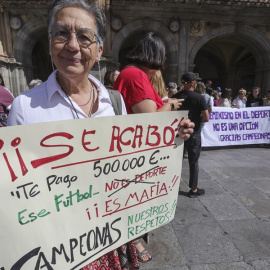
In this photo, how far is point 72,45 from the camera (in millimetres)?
979

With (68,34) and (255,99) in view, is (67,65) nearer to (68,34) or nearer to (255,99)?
(68,34)

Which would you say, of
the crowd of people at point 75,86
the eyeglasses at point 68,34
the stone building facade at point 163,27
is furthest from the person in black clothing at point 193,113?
the stone building facade at point 163,27

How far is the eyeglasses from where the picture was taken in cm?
99

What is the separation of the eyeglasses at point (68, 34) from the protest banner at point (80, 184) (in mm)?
401

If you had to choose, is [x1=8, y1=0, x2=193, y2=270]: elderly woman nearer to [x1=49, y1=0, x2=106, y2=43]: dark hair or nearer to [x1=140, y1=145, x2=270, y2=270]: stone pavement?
[x1=49, y1=0, x2=106, y2=43]: dark hair

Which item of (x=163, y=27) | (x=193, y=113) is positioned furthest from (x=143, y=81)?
(x=163, y=27)

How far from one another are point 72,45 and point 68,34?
0.22ft

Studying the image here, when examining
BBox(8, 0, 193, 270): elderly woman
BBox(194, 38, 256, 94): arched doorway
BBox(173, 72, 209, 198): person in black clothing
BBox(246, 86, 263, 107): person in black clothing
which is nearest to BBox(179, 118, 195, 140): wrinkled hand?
BBox(8, 0, 193, 270): elderly woman

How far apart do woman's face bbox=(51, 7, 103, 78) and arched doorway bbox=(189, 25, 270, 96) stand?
993 centimetres

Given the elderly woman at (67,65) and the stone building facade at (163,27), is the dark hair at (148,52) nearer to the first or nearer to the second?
the elderly woman at (67,65)

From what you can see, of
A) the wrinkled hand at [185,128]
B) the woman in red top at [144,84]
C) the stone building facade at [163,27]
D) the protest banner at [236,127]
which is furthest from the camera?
the stone building facade at [163,27]

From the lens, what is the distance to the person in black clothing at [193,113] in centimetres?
306

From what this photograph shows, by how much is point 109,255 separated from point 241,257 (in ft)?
4.50

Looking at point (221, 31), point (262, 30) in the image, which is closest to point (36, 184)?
point (221, 31)
